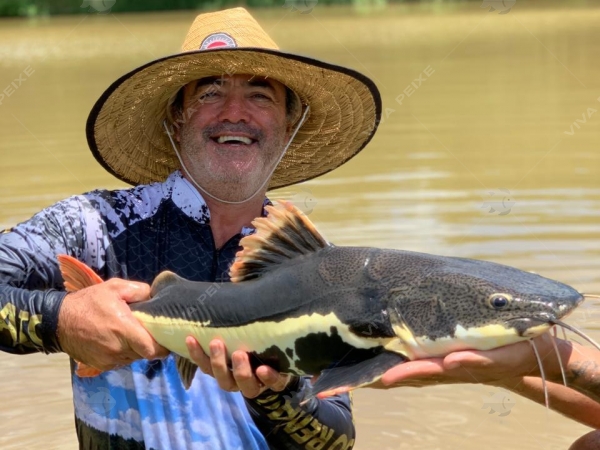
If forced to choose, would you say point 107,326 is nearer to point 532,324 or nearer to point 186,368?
point 186,368

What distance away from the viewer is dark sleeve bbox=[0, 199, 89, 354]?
9.88 feet

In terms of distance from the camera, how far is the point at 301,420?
3275 mm

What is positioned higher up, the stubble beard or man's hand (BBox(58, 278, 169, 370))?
the stubble beard

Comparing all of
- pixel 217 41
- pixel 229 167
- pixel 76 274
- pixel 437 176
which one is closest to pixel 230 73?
pixel 217 41

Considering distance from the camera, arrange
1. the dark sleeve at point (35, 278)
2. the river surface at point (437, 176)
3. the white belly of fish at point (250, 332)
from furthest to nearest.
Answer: the river surface at point (437, 176)
the dark sleeve at point (35, 278)
the white belly of fish at point (250, 332)

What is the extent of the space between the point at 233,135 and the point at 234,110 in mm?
90

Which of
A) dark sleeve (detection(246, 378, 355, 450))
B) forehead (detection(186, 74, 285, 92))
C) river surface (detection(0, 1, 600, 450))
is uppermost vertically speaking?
forehead (detection(186, 74, 285, 92))

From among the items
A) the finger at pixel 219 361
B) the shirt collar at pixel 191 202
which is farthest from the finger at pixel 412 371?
the shirt collar at pixel 191 202

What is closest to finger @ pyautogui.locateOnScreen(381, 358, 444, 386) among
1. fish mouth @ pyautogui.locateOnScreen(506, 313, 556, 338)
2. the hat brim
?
fish mouth @ pyautogui.locateOnScreen(506, 313, 556, 338)

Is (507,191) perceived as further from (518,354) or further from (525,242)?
(518,354)

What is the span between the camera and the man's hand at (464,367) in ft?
7.84

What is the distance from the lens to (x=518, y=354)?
2.45 meters

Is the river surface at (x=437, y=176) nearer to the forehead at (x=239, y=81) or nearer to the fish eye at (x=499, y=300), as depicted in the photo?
the forehead at (x=239, y=81)

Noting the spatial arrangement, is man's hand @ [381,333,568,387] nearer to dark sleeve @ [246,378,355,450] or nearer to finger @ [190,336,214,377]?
finger @ [190,336,214,377]
